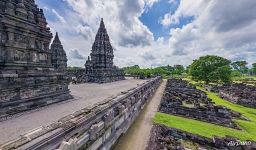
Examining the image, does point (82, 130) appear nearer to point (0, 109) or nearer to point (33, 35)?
point (0, 109)

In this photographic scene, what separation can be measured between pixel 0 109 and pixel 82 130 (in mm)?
4116

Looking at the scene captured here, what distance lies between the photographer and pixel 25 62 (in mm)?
8695

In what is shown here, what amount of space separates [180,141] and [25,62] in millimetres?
10604

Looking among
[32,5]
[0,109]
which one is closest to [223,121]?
[0,109]

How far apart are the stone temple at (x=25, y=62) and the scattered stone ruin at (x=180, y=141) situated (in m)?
6.36

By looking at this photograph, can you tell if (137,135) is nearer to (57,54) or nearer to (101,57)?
(101,57)

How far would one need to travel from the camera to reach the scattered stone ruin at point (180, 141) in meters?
8.33

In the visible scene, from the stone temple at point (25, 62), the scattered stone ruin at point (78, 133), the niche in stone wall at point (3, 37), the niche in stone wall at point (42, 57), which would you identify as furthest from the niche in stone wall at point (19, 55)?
the scattered stone ruin at point (78, 133)

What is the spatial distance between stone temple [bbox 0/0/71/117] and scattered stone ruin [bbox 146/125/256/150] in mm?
6359

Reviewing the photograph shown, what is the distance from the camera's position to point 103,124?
19.2ft

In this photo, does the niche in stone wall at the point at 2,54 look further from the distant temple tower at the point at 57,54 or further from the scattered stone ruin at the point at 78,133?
the distant temple tower at the point at 57,54

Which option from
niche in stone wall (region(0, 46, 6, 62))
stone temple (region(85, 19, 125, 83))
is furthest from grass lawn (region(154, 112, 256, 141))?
stone temple (region(85, 19, 125, 83))

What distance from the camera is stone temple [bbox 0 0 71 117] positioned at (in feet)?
23.4

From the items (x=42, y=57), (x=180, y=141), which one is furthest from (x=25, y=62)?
(x=180, y=141)
